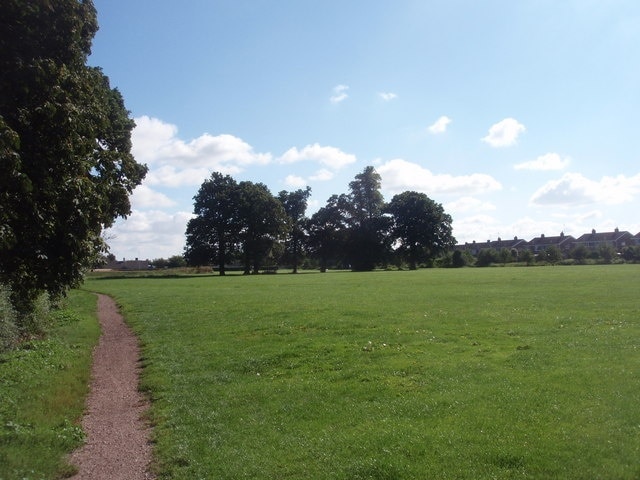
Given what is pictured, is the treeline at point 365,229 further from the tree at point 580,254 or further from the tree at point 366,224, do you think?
the tree at point 580,254

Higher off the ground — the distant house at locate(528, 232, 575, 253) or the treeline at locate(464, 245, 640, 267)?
the distant house at locate(528, 232, 575, 253)

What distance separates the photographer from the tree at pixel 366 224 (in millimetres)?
109875

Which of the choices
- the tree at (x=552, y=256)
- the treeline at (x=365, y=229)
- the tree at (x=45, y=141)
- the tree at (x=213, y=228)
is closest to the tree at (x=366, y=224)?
the treeline at (x=365, y=229)

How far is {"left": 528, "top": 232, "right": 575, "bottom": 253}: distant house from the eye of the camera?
174363mm

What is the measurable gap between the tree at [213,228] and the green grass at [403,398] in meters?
75.0

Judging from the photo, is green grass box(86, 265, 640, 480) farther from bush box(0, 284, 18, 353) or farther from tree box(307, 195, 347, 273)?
tree box(307, 195, 347, 273)

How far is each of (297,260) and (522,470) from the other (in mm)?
109689

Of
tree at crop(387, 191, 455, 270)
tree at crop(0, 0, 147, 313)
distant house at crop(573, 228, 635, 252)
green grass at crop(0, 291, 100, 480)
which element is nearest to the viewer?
green grass at crop(0, 291, 100, 480)

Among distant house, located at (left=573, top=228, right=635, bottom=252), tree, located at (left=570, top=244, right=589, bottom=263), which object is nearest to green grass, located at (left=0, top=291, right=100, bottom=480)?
tree, located at (left=570, top=244, right=589, bottom=263)

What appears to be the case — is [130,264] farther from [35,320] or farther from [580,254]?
[35,320]

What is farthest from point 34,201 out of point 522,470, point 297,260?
point 297,260

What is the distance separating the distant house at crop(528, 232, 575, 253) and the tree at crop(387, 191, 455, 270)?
76552 mm

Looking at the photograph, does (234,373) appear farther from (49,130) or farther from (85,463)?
(49,130)

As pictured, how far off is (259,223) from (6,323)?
79.5m
